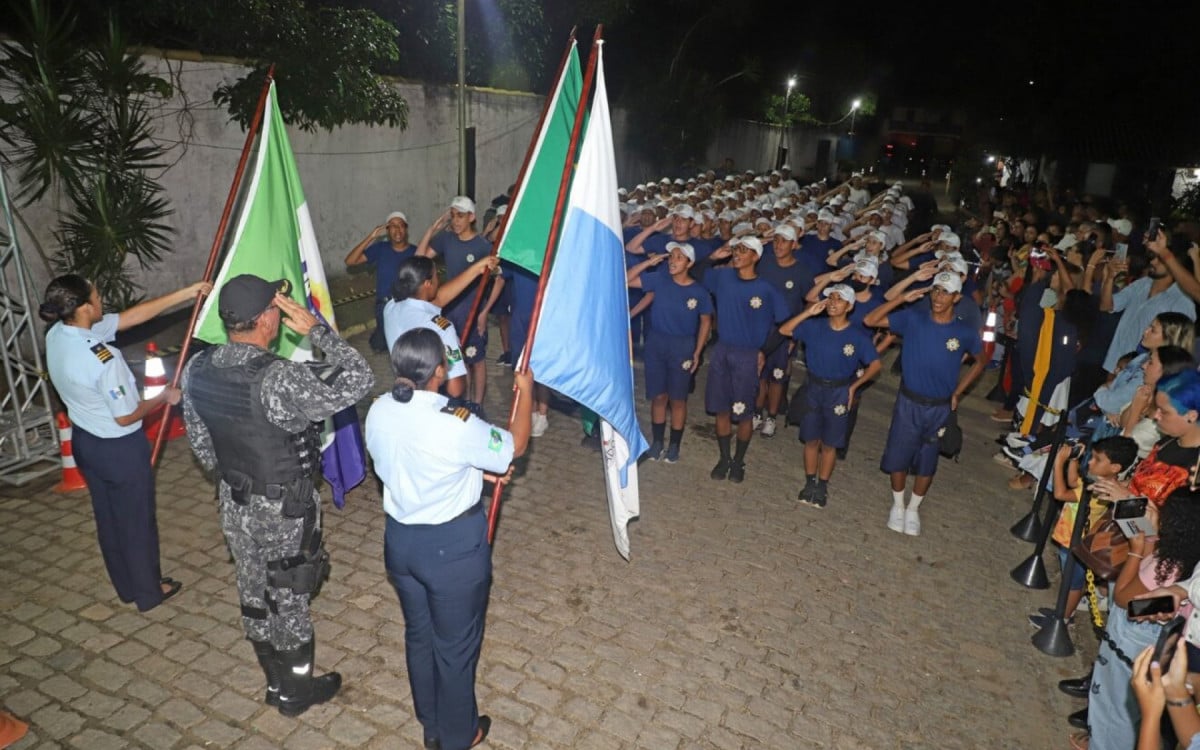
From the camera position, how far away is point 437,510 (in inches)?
141

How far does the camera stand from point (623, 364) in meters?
4.73

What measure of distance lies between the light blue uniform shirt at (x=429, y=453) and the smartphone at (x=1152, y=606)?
2.64 meters

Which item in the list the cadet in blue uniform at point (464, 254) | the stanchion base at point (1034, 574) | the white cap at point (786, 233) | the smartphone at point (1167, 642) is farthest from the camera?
the white cap at point (786, 233)

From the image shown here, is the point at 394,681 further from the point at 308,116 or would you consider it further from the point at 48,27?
the point at 308,116

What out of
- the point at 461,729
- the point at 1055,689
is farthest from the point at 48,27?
the point at 1055,689

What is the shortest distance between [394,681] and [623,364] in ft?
7.54

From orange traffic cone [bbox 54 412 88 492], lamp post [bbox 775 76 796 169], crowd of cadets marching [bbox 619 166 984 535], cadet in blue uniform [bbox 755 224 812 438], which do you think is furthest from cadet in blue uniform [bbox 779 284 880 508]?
lamp post [bbox 775 76 796 169]

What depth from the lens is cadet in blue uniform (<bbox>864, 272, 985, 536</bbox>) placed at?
6285 millimetres

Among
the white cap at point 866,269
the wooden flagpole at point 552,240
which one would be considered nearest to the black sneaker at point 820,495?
the white cap at point 866,269

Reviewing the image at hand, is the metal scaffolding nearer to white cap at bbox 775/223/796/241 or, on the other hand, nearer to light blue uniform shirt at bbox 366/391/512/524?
light blue uniform shirt at bbox 366/391/512/524

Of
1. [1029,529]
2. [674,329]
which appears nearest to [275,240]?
[674,329]

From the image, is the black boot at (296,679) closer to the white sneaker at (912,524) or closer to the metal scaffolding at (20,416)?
the metal scaffolding at (20,416)

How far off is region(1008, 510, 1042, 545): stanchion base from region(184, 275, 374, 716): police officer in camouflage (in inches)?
228

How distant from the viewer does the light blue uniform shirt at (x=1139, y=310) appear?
21.6 feet
